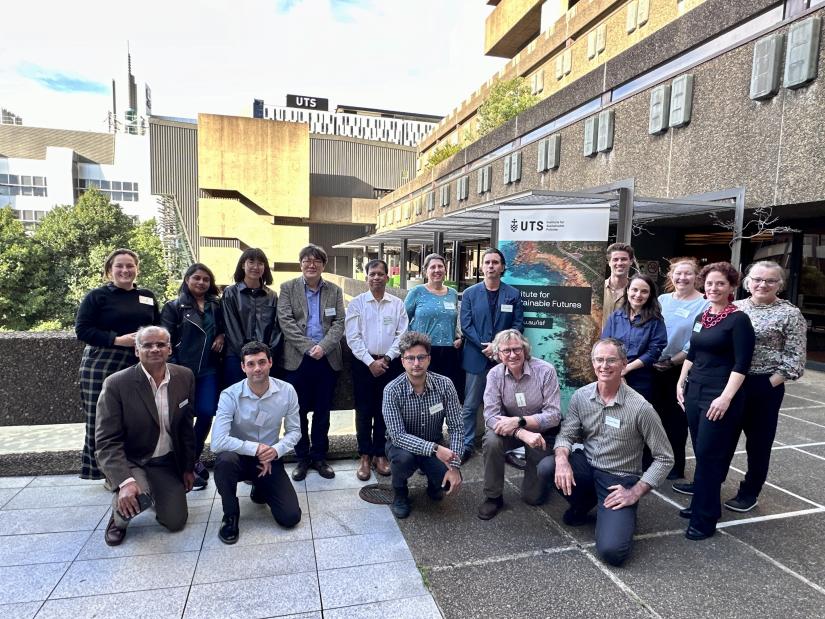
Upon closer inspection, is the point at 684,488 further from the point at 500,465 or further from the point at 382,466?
the point at 382,466

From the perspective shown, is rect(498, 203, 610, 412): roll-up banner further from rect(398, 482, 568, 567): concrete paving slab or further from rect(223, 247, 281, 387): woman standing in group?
rect(223, 247, 281, 387): woman standing in group

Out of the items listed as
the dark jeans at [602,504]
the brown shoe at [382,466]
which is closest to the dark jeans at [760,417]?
the dark jeans at [602,504]

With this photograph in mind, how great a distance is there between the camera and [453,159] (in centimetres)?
2380

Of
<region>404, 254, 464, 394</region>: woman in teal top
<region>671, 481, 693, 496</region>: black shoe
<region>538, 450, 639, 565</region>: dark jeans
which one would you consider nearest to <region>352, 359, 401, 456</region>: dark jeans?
<region>404, 254, 464, 394</region>: woman in teal top

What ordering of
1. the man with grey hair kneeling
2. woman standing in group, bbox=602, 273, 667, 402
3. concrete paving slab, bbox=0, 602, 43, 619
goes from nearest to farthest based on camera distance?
concrete paving slab, bbox=0, 602, 43, 619 → the man with grey hair kneeling → woman standing in group, bbox=602, 273, 667, 402

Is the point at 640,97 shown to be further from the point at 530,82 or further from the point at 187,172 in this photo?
the point at 187,172

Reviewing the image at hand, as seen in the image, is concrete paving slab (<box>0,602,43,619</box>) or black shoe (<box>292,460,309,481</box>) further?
black shoe (<box>292,460,309,481</box>)

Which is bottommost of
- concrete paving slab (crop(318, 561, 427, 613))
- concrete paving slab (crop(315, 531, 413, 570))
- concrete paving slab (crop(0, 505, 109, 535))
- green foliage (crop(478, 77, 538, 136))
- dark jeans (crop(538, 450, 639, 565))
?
concrete paving slab (crop(0, 505, 109, 535))

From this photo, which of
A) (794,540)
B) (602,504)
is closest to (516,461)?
(602,504)

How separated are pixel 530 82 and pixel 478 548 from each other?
25.0 meters

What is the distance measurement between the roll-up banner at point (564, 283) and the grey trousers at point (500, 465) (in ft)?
4.36

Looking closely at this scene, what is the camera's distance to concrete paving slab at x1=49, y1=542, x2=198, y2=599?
8.45ft

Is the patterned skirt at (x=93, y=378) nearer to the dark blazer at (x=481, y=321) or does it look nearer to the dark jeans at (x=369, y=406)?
the dark jeans at (x=369, y=406)

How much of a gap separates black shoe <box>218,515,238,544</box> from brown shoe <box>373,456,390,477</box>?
131 centimetres
